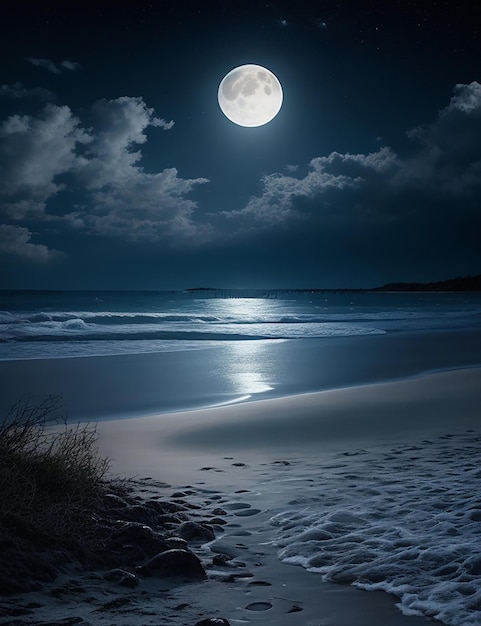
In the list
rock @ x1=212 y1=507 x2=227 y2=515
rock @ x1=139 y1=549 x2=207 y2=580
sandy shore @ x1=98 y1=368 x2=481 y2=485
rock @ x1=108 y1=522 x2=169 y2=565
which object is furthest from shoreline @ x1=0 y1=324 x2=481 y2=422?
rock @ x1=139 y1=549 x2=207 y2=580

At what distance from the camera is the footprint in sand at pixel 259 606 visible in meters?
3.83

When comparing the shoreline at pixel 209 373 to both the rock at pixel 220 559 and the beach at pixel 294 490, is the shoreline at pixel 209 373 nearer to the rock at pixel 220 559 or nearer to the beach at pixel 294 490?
the beach at pixel 294 490

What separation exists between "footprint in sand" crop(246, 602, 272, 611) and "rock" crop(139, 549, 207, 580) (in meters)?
0.56

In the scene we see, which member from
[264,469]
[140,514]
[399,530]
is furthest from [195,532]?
[264,469]

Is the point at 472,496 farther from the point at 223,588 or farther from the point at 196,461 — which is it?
the point at 196,461

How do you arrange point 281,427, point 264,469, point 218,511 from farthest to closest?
1. point 281,427
2. point 264,469
3. point 218,511

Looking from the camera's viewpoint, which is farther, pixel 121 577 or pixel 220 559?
pixel 220 559

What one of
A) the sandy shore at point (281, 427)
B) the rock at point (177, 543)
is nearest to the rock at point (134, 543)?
the rock at point (177, 543)

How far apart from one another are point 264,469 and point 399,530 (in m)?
→ 2.62

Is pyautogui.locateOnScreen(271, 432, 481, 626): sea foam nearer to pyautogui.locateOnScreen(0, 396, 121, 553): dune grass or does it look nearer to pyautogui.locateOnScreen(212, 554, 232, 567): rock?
pyautogui.locateOnScreen(212, 554, 232, 567): rock

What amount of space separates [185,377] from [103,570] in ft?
43.2

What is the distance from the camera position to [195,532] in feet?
16.9

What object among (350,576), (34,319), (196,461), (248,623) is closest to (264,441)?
(196,461)

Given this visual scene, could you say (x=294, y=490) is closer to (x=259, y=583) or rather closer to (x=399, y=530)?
(x=399, y=530)
